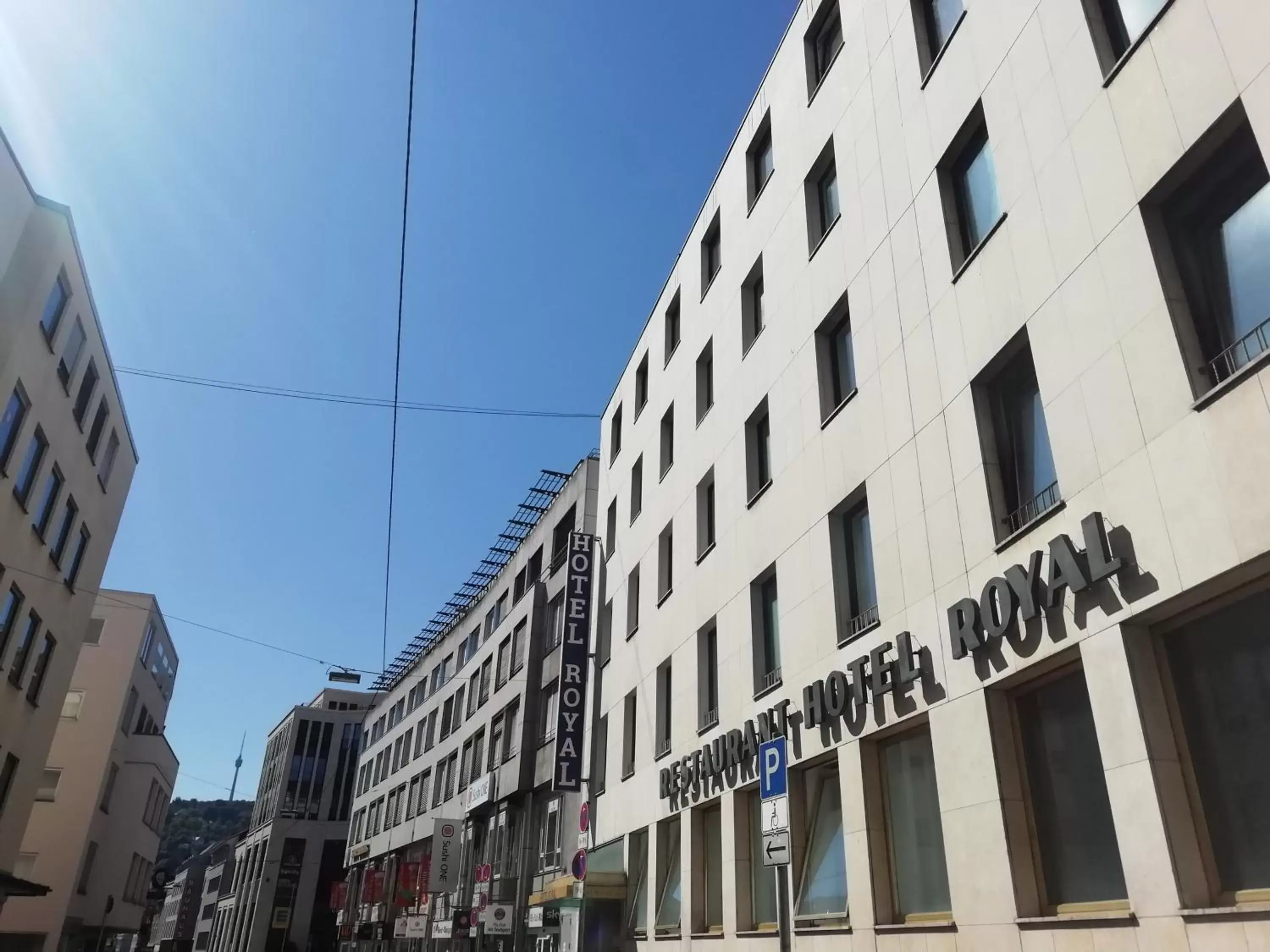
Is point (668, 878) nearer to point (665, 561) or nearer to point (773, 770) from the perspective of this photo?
point (665, 561)

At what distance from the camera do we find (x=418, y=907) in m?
45.0

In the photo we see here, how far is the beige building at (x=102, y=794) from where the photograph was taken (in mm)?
37500

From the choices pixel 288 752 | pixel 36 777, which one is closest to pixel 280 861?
pixel 288 752

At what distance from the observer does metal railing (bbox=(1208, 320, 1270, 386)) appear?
702 cm

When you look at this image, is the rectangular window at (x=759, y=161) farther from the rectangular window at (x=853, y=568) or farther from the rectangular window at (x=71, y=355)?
the rectangular window at (x=71, y=355)

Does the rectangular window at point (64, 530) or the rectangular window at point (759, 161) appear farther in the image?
the rectangular window at point (64, 530)

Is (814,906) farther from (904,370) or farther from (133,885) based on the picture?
(133,885)

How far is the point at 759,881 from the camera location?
14.4 meters

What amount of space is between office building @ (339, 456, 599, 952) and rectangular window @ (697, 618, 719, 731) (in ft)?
21.2

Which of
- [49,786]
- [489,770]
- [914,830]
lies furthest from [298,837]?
[914,830]

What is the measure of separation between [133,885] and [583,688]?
41.7 m

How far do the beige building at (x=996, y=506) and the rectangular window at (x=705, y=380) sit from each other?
252cm

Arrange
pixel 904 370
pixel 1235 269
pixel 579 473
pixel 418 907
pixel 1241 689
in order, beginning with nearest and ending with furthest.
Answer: pixel 1241 689, pixel 1235 269, pixel 904 370, pixel 579 473, pixel 418 907

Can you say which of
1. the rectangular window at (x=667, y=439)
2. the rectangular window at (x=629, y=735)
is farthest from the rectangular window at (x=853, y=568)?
the rectangular window at (x=629, y=735)
